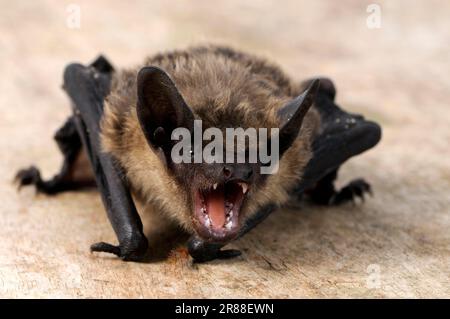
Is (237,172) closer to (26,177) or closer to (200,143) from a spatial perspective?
(200,143)

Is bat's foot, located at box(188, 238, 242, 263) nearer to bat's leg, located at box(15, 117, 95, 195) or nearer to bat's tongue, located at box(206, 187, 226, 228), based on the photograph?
bat's tongue, located at box(206, 187, 226, 228)

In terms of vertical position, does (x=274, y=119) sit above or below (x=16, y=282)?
above

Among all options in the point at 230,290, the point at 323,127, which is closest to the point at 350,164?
the point at 323,127

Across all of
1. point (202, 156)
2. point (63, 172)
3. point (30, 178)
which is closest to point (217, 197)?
point (202, 156)

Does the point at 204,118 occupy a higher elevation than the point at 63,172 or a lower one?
higher

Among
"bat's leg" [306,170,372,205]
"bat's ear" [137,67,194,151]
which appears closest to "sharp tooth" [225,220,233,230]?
"bat's ear" [137,67,194,151]

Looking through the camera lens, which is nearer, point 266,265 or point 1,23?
point 266,265
